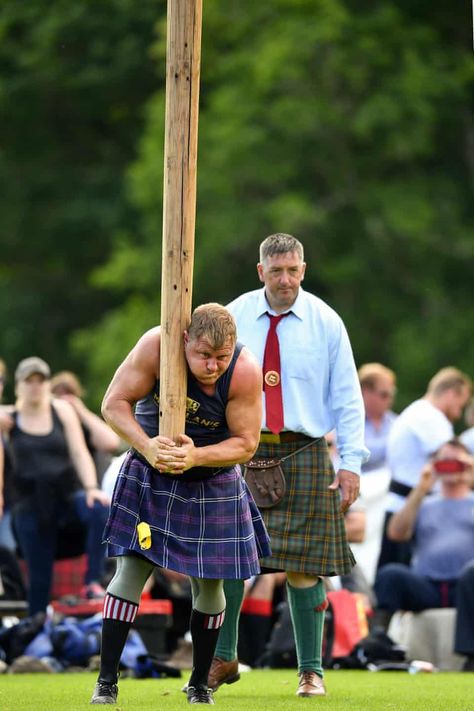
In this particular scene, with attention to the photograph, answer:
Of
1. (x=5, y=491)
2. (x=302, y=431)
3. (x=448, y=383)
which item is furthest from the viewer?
(x=448, y=383)

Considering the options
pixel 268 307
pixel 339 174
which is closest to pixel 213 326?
pixel 268 307

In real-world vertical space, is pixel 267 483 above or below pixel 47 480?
below

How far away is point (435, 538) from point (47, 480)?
2208 mm

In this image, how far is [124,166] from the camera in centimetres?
2348

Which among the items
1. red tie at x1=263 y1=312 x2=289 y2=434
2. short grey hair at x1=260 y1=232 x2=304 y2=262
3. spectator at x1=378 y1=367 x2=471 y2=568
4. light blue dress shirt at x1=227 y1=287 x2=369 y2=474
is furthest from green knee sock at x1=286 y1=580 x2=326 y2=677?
spectator at x1=378 y1=367 x2=471 y2=568

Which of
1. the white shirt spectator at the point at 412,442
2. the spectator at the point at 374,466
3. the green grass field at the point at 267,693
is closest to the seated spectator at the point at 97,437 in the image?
the spectator at the point at 374,466

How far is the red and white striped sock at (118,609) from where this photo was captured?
533cm

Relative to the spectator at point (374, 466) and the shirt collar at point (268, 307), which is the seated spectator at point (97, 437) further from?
the shirt collar at point (268, 307)

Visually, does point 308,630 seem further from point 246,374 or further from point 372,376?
point 372,376

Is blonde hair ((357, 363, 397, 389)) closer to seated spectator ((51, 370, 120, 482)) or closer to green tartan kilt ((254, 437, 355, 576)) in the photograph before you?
seated spectator ((51, 370, 120, 482))

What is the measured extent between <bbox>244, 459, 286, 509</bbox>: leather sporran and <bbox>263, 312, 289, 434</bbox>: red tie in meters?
0.15

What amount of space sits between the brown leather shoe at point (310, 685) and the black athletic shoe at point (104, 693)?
3.55ft

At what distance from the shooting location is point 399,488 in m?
9.38

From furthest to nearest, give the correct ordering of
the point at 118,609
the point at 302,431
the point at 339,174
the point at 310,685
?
the point at 339,174 → the point at 302,431 → the point at 310,685 → the point at 118,609
